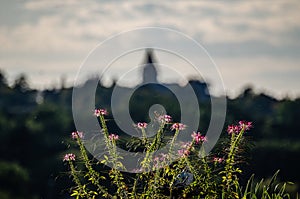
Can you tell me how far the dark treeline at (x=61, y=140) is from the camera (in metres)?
47.8

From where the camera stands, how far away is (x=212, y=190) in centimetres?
723

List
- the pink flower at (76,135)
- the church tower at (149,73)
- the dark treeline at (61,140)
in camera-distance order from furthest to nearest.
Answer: the church tower at (149,73) < the dark treeline at (61,140) < the pink flower at (76,135)

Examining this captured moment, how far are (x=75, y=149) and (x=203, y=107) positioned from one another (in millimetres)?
12963

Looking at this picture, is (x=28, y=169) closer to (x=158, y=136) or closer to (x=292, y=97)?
(x=292, y=97)

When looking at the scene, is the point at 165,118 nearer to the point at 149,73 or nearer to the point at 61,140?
the point at 61,140

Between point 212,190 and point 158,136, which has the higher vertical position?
point 158,136

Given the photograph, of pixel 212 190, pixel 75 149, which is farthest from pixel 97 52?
pixel 75 149

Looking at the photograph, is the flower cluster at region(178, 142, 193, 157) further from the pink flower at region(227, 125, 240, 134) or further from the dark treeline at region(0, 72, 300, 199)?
the dark treeline at region(0, 72, 300, 199)

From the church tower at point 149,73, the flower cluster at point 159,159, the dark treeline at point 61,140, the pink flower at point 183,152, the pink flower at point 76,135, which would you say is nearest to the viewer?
the pink flower at point 183,152

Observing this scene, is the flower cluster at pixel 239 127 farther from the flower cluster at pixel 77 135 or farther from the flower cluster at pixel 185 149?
the flower cluster at pixel 77 135

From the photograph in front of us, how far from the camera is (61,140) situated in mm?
51156

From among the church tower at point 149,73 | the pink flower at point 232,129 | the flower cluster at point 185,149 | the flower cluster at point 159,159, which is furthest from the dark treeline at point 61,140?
the pink flower at point 232,129

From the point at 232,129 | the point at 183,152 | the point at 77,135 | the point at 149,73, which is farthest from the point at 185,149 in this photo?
the point at 149,73

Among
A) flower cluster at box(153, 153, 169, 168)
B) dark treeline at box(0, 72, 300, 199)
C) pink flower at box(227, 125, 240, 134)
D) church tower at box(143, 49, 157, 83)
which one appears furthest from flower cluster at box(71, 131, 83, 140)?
church tower at box(143, 49, 157, 83)
